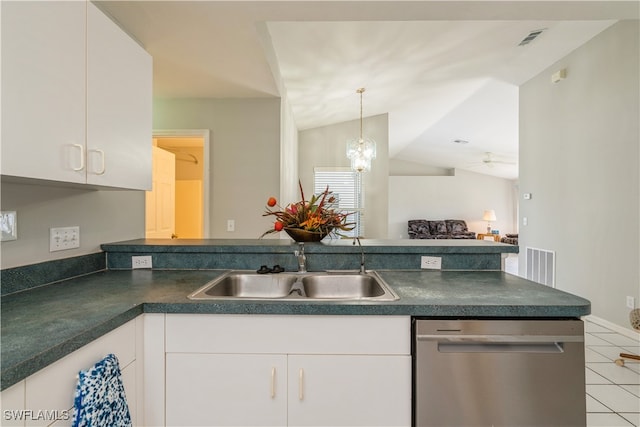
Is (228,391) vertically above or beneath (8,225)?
beneath

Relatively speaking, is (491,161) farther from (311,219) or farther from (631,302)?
(311,219)

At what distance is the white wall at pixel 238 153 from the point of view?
316cm

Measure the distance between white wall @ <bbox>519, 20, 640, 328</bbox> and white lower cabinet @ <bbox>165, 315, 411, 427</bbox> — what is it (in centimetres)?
320

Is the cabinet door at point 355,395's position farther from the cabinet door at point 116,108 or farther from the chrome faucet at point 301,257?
the cabinet door at point 116,108

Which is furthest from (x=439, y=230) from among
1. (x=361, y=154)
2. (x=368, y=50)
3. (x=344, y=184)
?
(x=368, y=50)

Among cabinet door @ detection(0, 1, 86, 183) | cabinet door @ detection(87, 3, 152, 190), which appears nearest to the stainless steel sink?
cabinet door @ detection(87, 3, 152, 190)

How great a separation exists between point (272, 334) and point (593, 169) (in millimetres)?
3928

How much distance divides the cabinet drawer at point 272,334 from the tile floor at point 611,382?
161 cm

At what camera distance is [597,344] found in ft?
9.19

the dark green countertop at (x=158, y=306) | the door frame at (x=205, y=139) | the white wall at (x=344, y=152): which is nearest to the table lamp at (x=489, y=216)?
the white wall at (x=344, y=152)

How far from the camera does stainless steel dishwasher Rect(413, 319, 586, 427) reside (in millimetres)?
1118

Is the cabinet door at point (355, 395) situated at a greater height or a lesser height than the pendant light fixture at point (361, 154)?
lesser

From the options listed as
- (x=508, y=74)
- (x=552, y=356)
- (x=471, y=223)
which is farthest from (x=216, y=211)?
(x=471, y=223)

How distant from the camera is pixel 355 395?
1155 millimetres
